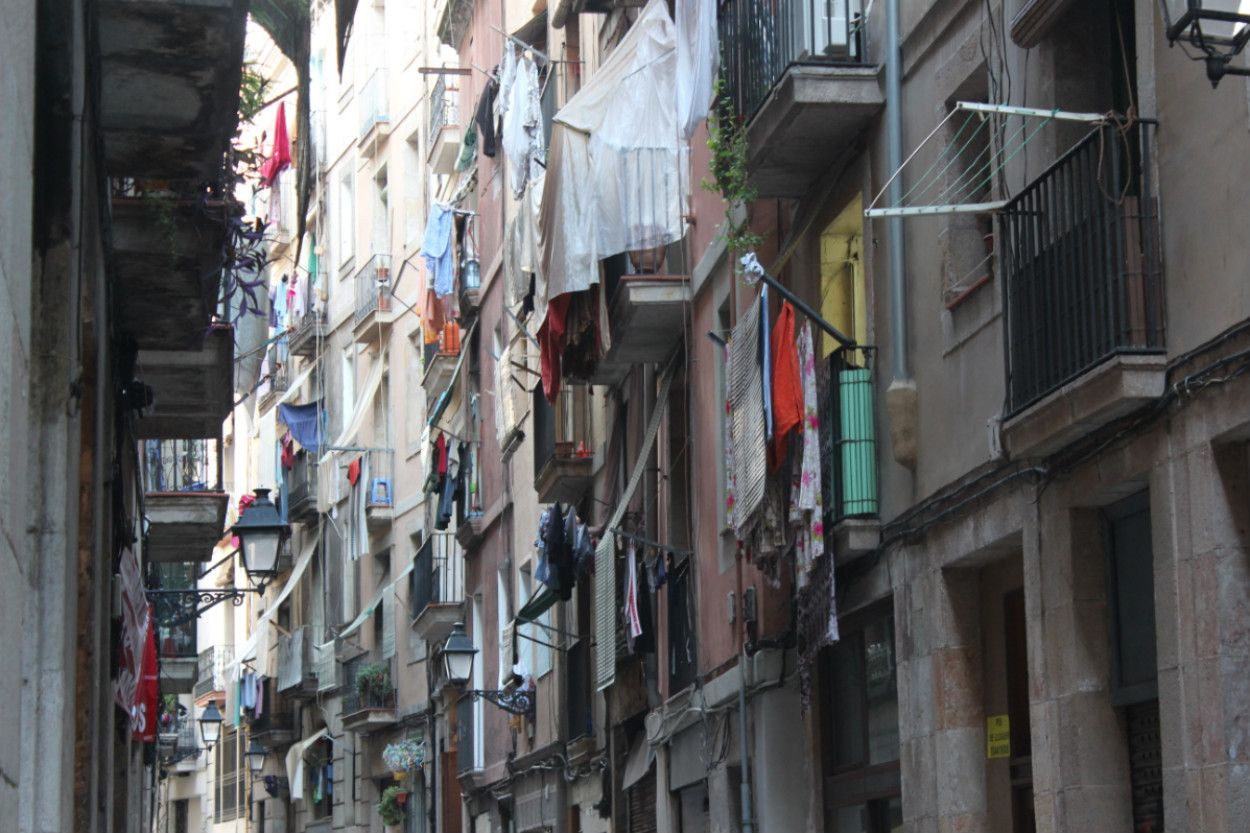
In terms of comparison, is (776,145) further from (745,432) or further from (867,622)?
(867,622)

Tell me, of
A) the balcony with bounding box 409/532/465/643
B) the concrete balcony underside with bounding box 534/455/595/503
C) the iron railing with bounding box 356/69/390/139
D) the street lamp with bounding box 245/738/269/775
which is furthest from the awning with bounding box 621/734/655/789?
the street lamp with bounding box 245/738/269/775

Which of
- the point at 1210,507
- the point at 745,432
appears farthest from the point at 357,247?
the point at 1210,507

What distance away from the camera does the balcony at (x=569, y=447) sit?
87.5 ft

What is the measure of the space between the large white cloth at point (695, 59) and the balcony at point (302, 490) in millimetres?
29498

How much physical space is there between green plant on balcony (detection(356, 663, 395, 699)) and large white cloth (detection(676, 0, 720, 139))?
23781mm

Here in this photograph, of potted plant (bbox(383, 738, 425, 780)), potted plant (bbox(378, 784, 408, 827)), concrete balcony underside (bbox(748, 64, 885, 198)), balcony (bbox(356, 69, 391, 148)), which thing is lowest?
potted plant (bbox(378, 784, 408, 827))

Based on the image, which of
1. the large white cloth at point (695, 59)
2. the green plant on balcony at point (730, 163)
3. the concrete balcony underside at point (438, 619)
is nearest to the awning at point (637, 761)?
the large white cloth at point (695, 59)

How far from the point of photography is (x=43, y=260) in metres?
8.29

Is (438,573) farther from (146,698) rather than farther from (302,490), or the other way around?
(146,698)

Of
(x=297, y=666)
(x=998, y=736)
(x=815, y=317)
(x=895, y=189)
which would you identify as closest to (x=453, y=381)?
(x=297, y=666)

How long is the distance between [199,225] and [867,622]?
572cm

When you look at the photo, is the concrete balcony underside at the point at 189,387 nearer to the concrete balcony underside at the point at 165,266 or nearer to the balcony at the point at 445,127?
the concrete balcony underside at the point at 165,266

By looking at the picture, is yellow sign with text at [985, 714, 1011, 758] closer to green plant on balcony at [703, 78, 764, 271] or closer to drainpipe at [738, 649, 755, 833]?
drainpipe at [738, 649, 755, 833]

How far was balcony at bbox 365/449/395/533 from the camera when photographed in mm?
41656
